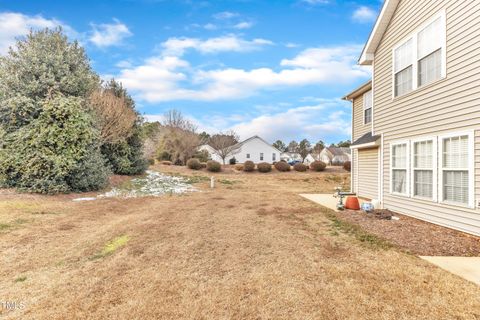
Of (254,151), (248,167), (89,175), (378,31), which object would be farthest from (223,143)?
(378,31)

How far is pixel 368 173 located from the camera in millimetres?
11648

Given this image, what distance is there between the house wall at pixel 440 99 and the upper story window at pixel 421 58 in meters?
0.20

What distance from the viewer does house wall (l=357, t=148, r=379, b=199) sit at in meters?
10.9

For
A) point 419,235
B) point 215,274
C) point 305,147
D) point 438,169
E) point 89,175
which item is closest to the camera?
point 215,274

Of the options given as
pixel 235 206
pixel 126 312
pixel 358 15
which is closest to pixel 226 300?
pixel 126 312

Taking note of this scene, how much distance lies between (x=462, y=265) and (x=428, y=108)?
428 centimetres

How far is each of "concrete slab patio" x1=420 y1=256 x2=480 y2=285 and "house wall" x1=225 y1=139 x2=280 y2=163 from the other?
41686 millimetres

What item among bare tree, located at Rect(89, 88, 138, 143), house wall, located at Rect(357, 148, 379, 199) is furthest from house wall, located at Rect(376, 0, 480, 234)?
bare tree, located at Rect(89, 88, 138, 143)

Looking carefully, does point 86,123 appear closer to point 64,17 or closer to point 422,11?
point 64,17

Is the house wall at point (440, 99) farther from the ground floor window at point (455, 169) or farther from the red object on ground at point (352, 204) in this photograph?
the red object on ground at point (352, 204)

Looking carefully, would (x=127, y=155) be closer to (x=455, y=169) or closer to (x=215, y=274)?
(x=215, y=274)

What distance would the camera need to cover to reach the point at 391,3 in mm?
8523

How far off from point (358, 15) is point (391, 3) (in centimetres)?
415

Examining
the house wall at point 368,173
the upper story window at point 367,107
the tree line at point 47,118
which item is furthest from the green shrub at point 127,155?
the upper story window at point 367,107
